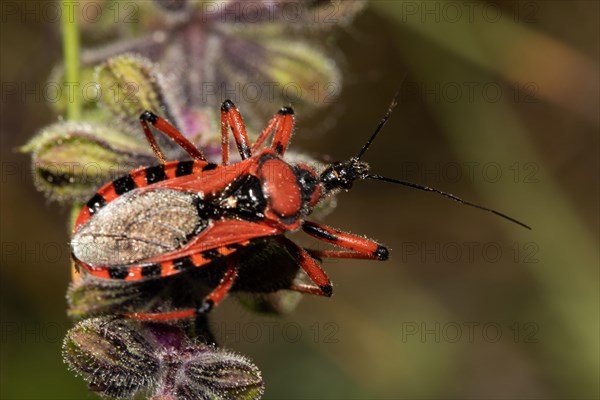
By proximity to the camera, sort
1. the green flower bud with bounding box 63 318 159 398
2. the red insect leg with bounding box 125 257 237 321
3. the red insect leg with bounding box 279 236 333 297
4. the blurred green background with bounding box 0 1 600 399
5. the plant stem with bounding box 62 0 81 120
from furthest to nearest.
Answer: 1. the blurred green background with bounding box 0 1 600 399
2. the plant stem with bounding box 62 0 81 120
3. the red insect leg with bounding box 279 236 333 297
4. the red insect leg with bounding box 125 257 237 321
5. the green flower bud with bounding box 63 318 159 398

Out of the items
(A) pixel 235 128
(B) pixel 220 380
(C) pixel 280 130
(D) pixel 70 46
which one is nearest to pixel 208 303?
(B) pixel 220 380

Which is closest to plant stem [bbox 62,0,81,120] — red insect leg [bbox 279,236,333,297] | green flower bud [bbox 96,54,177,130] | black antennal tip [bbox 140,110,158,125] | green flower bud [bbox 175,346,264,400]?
green flower bud [bbox 96,54,177,130]

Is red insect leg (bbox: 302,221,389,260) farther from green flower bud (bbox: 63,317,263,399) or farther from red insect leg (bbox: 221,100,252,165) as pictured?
green flower bud (bbox: 63,317,263,399)

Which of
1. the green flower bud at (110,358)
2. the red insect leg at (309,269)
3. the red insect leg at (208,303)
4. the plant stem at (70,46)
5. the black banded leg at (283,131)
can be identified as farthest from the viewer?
the plant stem at (70,46)

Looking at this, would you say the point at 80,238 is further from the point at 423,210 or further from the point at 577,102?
the point at 577,102

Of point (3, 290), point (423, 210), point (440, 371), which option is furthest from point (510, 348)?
point (3, 290)

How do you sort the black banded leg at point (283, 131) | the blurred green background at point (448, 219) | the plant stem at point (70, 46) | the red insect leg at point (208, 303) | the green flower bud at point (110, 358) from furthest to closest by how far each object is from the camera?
the blurred green background at point (448, 219), the plant stem at point (70, 46), the black banded leg at point (283, 131), the red insect leg at point (208, 303), the green flower bud at point (110, 358)

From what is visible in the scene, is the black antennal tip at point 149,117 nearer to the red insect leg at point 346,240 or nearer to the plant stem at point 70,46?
the red insect leg at point 346,240

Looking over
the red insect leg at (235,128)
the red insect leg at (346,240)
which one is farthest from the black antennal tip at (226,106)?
the red insect leg at (346,240)
